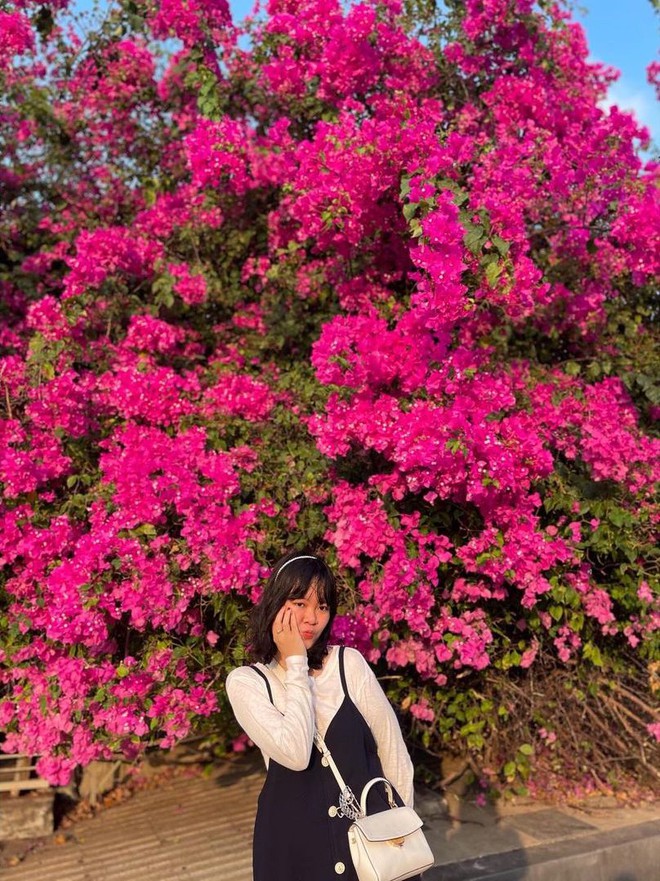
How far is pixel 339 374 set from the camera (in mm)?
4152

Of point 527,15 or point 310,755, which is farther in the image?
point 527,15

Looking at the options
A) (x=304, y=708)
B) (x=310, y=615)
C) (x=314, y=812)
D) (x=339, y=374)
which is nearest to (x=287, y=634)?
(x=310, y=615)

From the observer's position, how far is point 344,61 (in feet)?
17.7

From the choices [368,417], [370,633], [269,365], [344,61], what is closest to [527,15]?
[344,61]

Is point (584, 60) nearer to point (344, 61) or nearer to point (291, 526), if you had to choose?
→ point (344, 61)

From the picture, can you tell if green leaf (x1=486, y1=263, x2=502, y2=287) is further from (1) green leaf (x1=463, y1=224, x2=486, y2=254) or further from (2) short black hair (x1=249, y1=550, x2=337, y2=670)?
(2) short black hair (x1=249, y1=550, x2=337, y2=670)

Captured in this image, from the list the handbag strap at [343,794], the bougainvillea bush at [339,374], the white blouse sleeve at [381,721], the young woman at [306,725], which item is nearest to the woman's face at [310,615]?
the young woman at [306,725]

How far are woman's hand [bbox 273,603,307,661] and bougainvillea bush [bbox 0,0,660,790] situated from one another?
1358 mm

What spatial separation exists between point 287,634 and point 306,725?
0.28m

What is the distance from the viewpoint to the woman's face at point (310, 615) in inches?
101

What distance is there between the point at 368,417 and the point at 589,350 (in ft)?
7.71

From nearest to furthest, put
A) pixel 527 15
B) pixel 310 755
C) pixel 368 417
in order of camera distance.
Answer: pixel 310 755 → pixel 368 417 → pixel 527 15

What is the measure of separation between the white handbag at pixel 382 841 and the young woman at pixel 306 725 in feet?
0.13

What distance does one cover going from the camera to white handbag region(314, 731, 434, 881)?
2199 mm
